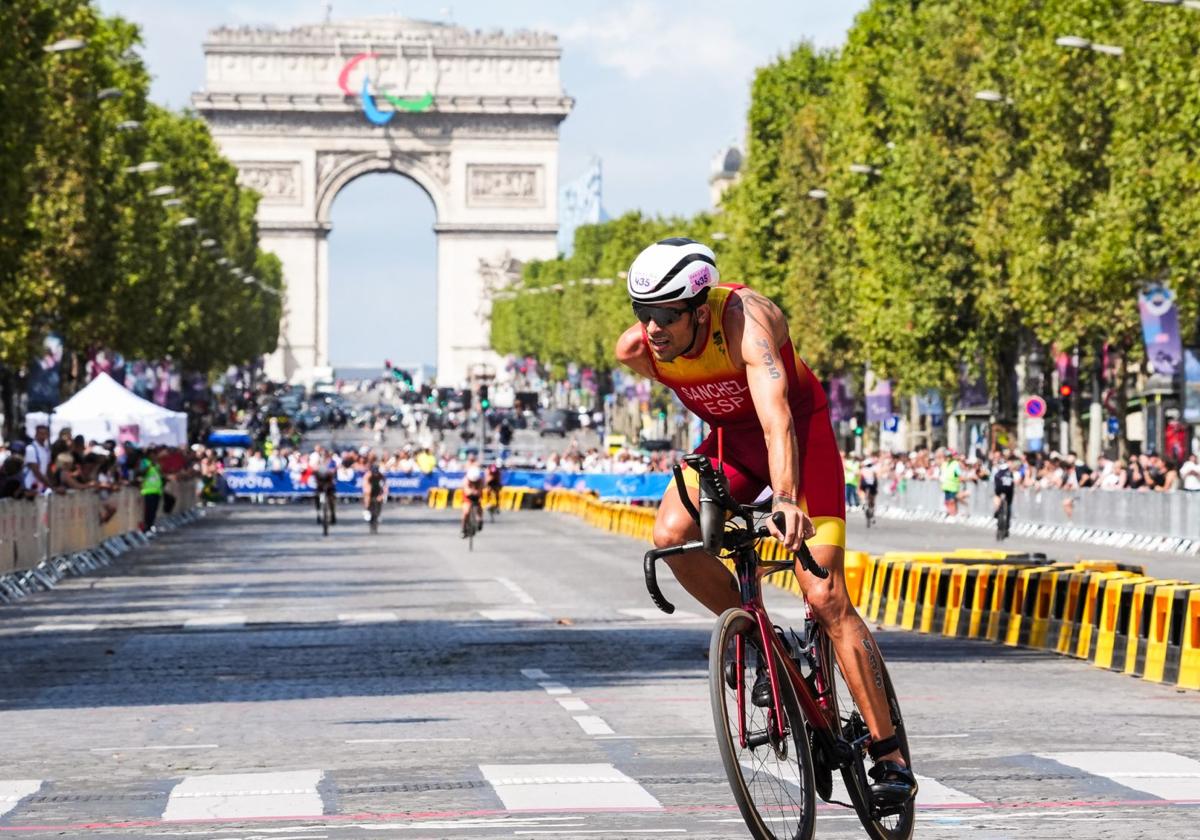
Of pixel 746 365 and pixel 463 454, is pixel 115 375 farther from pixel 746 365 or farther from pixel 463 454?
pixel 746 365

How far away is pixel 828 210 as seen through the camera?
7462cm

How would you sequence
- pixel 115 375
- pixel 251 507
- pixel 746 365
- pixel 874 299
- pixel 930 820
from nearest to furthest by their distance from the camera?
pixel 746 365, pixel 930 820, pixel 874 299, pixel 115 375, pixel 251 507

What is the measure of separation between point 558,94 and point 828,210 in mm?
87561

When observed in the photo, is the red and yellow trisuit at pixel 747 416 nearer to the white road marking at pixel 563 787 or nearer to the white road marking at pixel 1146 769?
the white road marking at pixel 563 787

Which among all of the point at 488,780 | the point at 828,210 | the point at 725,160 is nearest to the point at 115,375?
the point at 828,210

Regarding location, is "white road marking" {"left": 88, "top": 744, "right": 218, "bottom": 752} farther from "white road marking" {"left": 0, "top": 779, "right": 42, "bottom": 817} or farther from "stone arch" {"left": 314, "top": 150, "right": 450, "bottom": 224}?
"stone arch" {"left": 314, "top": 150, "right": 450, "bottom": 224}

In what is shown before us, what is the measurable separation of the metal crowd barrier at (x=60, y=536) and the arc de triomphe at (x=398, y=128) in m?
114

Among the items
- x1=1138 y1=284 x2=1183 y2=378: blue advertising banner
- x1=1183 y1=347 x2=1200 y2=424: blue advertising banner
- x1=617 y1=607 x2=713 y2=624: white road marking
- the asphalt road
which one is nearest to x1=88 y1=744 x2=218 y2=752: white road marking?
the asphalt road

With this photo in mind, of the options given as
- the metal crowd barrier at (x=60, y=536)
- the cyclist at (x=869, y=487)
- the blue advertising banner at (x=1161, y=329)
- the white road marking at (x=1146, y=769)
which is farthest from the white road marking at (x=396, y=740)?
the cyclist at (x=869, y=487)

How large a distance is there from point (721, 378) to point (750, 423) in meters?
0.26

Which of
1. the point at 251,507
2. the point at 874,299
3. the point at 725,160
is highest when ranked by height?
the point at 725,160

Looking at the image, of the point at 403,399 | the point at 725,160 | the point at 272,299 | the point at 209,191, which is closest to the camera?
the point at 209,191

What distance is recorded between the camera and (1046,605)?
20.1 metres

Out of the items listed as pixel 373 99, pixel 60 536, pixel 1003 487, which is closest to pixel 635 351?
pixel 60 536
